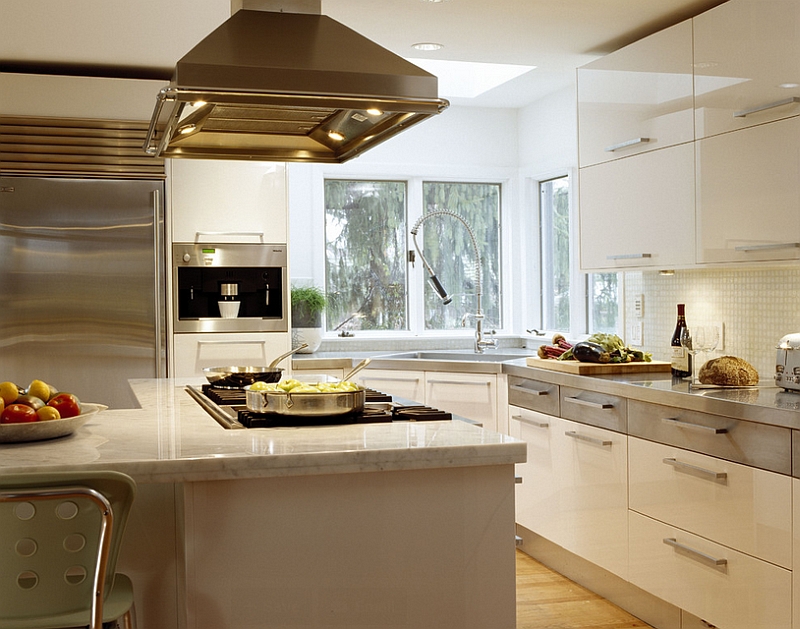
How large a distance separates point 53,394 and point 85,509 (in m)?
0.79

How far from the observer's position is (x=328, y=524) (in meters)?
1.95

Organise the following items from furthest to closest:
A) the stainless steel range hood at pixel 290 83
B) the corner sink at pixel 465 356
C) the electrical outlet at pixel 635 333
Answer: the corner sink at pixel 465 356
the electrical outlet at pixel 635 333
the stainless steel range hood at pixel 290 83

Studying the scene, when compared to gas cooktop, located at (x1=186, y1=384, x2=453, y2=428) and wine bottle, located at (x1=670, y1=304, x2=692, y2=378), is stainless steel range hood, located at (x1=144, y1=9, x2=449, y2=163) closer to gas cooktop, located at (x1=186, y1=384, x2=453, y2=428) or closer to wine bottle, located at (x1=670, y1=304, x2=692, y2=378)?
gas cooktop, located at (x1=186, y1=384, x2=453, y2=428)

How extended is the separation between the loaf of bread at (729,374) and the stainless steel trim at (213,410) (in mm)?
1654

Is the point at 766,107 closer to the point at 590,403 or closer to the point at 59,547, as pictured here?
the point at 590,403

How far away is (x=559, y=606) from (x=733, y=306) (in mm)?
1398

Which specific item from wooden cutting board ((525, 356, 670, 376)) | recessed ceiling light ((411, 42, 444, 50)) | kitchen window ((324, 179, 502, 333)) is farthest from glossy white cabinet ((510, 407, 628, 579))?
recessed ceiling light ((411, 42, 444, 50))

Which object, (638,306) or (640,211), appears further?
(638,306)

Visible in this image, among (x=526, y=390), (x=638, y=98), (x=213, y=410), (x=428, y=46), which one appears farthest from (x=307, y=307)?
(x=213, y=410)

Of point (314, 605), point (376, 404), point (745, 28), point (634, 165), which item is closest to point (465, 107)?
point (634, 165)

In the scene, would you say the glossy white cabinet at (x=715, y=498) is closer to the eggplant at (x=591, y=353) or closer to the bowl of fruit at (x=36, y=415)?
the eggplant at (x=591, y=353)

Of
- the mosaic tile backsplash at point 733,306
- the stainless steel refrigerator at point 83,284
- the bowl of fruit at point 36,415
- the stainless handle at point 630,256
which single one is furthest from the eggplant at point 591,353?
the bowl of fruit at point 36,415

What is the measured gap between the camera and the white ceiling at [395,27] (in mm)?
3494

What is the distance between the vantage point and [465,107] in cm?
552
